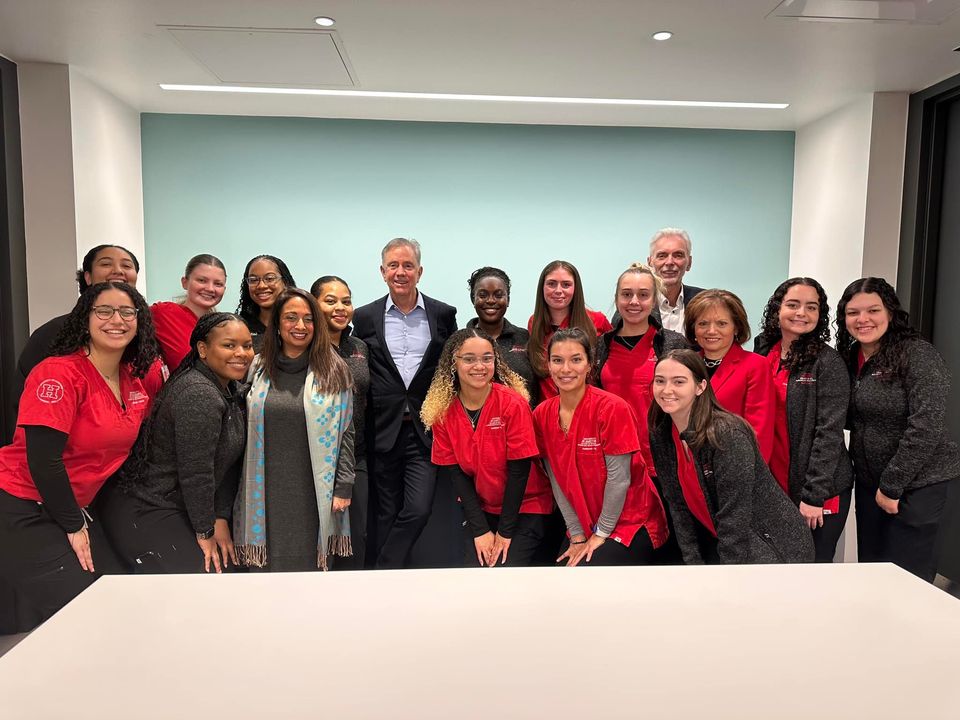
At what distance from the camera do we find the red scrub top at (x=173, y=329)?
3066 millimetres

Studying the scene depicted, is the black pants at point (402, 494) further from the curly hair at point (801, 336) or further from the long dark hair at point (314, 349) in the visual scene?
the curly hair at point (801, 336)

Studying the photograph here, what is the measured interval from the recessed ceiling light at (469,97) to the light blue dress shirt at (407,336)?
5.14ft

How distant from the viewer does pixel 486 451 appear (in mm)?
2711

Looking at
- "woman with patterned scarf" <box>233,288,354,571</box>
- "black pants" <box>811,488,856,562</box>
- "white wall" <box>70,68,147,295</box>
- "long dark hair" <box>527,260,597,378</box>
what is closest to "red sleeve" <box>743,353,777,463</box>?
"black pants" <box>811,488,856,562</box>

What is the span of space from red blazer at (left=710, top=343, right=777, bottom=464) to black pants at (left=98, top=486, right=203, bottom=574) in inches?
85.9

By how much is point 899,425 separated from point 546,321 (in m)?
1.52

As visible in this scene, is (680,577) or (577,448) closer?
(680,577)

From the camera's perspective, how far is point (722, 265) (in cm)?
511

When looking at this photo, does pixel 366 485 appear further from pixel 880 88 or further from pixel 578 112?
pixel 880 88

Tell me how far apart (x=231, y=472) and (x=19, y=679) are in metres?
1.94

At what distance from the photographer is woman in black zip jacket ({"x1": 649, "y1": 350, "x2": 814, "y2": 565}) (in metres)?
2.23

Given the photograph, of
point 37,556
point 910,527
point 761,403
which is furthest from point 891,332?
point 37,556

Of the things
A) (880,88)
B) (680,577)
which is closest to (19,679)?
(680,577)

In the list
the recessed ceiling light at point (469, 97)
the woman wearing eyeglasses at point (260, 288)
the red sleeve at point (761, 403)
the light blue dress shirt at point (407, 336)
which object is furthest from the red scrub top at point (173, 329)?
the red sleeve at point (761, 403)
